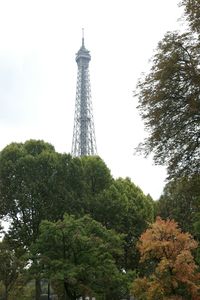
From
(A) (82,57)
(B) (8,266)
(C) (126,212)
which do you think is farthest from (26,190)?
(A) (82,57)

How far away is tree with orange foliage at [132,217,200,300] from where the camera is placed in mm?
23844

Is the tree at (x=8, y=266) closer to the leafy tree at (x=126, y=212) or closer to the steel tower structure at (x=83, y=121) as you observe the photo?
the leafy tree at (x=126, y=212)

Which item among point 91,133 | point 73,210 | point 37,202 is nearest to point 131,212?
point 73,210

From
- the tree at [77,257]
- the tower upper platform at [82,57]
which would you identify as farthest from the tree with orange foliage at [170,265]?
the tower upper platform at [82,57]

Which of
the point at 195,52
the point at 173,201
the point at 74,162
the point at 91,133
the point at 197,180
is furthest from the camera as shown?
the point at 91,133

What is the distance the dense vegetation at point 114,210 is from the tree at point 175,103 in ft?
0.10

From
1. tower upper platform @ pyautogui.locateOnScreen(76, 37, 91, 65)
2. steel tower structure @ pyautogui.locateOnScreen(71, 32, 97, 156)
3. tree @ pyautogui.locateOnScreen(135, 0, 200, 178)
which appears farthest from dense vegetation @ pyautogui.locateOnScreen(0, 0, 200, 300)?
tower upper platform @ pyautogui.locateOnScreen(76, 37, 91, 65)

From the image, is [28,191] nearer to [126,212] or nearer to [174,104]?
[126,212]

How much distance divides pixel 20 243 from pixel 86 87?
2813 inches

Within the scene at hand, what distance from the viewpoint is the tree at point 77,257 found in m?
24.9

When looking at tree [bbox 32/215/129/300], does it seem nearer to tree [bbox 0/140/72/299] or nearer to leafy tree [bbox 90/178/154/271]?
tree [bbox 0/140/72/299]

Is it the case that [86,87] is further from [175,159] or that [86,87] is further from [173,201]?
[175,159]

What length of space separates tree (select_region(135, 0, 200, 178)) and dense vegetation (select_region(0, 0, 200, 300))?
0.10 ft

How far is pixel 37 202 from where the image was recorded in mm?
35031
